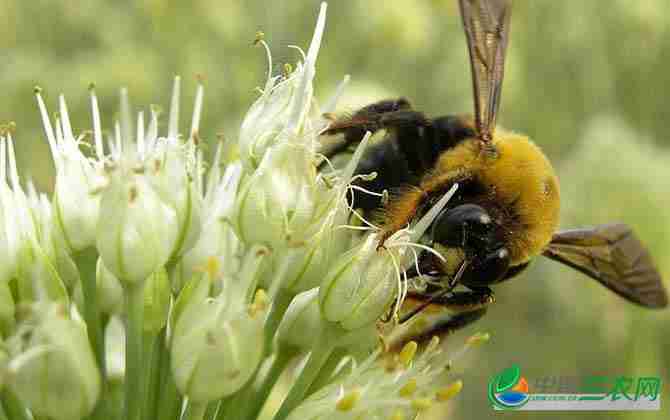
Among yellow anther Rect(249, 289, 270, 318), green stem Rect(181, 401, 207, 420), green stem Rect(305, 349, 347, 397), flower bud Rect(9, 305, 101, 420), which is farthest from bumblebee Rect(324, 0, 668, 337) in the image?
flower bud Rect(9, 305, 101, 420)

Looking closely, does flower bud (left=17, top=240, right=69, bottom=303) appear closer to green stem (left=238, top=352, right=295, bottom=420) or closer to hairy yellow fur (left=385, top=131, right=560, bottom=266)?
green stem (left=238, top=352, right=295, bottom=420)

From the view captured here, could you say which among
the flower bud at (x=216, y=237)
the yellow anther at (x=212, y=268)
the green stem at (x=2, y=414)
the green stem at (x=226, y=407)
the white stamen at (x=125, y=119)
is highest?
the white stamen at (x=125, y=119)

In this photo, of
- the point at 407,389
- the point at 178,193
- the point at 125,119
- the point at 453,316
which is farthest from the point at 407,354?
the point at 125,119

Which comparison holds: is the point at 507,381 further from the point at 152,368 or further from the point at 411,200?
the point at 152,368

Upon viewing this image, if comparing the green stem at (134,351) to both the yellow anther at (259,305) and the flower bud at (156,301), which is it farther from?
the yellow anther at (259,305)

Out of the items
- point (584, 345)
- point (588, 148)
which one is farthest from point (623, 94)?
point (584, 345)

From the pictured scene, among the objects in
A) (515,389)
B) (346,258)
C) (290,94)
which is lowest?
(515,389)

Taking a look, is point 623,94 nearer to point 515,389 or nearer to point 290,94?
point 515,389

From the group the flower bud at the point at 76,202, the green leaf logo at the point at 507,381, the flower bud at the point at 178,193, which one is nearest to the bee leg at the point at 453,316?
the flower bud at the point at 178,193
